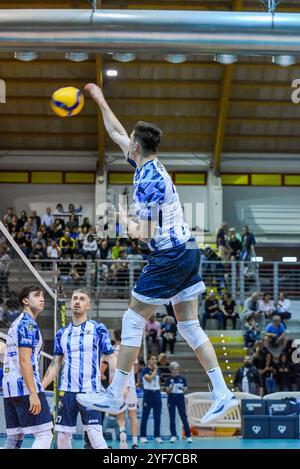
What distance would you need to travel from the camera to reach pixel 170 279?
5898 mm

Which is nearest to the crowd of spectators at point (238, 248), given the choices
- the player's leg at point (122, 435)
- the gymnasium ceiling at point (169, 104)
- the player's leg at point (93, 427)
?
the gymnasium ceiling at point (169, 104)

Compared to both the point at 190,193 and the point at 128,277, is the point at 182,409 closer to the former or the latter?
the point at 128,277

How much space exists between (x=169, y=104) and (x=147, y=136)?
23.3 meters

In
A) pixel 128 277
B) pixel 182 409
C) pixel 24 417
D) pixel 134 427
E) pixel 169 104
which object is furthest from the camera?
pixel 169 104

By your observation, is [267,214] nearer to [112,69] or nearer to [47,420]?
[112,69]

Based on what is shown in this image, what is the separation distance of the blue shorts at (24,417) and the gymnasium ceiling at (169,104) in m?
19.8

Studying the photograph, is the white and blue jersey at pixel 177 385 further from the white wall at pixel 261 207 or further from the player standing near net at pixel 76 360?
the white wall at pixel 261 207

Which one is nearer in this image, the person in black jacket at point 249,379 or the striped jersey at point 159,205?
the striped jersey at point 159,205

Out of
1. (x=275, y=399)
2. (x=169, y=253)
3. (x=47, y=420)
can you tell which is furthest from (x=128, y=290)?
(x=169, y=253)

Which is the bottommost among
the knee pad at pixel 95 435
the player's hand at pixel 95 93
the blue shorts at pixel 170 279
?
the knee pad at pixel 95 435

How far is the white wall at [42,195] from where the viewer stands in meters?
31.1

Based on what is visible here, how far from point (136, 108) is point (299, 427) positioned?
51.2 feet

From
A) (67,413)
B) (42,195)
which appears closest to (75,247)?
(42,195)

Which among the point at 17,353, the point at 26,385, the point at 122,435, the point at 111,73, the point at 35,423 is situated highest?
the point at 111,73
